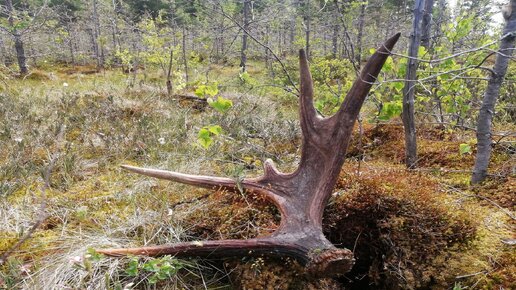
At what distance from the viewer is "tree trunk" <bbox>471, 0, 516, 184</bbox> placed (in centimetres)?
186

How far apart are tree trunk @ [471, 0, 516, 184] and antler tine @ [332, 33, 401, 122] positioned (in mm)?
642

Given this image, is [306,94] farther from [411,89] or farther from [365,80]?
[411,89]

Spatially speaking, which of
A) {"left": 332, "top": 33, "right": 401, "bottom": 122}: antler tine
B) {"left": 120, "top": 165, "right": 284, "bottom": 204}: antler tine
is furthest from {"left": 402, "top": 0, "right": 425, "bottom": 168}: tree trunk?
{"left": 120, "top": 165, "right": 284, "bottom": 204}: antler tine

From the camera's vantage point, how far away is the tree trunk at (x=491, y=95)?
1856 millimetres


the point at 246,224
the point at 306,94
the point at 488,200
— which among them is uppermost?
the point at 306,94

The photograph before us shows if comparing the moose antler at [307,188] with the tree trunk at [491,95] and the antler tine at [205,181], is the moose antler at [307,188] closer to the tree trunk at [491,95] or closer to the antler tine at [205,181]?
the antler tine at [205,181]

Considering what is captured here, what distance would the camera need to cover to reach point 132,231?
2057mm

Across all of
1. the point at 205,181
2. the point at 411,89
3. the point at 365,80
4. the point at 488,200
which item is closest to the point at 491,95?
the point at 411,89

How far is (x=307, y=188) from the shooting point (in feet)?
6.31

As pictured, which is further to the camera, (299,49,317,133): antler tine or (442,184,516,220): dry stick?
(299,49,317,133): antler tine

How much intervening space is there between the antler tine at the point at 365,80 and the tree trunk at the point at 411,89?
43 cm

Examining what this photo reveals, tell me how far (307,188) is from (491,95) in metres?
1.29

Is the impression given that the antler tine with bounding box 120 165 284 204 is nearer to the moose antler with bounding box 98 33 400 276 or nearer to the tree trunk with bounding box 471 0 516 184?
the moose antler with bounding box 98 33 400 276

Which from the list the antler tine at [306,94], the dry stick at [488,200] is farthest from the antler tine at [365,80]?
the dry stick at [488,200]
